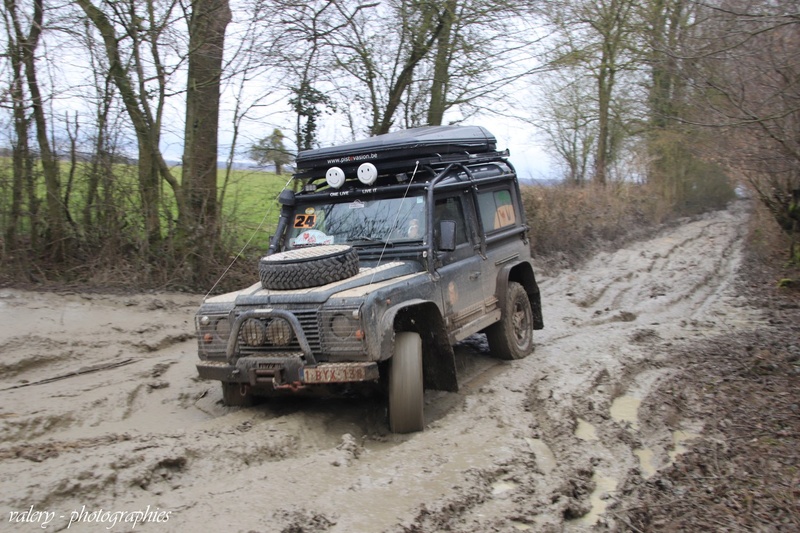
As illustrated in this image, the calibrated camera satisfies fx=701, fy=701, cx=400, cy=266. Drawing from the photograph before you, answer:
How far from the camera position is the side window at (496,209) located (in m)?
7.64

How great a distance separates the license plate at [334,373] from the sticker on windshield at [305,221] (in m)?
2.09

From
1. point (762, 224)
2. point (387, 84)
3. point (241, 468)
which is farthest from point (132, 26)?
point (762, 224)

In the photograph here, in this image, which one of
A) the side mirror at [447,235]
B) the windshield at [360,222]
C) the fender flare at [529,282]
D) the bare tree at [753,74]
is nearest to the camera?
the side mirror at [447,235]

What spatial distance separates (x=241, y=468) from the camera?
4.66m

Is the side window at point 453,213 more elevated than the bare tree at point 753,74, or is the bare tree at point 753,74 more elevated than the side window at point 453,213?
the bare tree at point 753,74

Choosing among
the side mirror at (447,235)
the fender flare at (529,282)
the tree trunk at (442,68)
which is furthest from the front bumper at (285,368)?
the tree trunk at (442,68)

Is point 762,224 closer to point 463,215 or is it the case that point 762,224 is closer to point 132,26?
point 463,215

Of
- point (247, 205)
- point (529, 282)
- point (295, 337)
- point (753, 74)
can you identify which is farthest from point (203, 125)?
point (753, 74)

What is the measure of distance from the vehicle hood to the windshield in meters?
0.42

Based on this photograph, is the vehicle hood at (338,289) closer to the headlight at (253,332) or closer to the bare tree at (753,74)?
the headlight at (253,332)

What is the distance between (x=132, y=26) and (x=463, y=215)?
626cm

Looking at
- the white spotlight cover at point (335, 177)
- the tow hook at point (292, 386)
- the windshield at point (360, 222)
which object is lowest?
the tow hook at point (292, 386)

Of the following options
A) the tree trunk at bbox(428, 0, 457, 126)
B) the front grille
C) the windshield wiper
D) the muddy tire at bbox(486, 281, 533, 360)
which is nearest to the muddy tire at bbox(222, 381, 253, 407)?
the front grille

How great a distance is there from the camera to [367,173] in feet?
21.7
